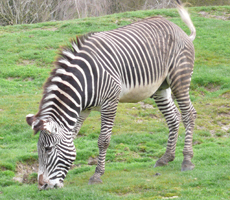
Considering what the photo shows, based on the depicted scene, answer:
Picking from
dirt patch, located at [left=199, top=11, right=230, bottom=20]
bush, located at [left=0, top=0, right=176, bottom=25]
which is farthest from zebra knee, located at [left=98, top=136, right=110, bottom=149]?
bush, located at [left=0, top=0, right=176, bottom=25]

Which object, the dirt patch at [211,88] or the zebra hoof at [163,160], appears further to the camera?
the dirt patch at [211,88]

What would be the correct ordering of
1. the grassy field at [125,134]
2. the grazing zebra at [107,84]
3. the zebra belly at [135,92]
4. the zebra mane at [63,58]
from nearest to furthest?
1. the grazing zebra at [107,84]
2. the zebra mane at [63,58]
3. the grassy field at [125,134]
4. the zebra belly at [135,92]

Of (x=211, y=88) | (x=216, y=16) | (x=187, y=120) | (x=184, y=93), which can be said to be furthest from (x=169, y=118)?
(x=216, y=16)

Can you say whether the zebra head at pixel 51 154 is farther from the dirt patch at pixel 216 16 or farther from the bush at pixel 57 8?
the bush at pixel 57 8

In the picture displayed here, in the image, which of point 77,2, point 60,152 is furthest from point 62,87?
point 77,2


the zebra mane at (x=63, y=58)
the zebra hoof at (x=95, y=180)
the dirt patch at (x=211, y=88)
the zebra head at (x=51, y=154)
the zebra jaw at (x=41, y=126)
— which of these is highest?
the zebra mane at (x=63, y=58)

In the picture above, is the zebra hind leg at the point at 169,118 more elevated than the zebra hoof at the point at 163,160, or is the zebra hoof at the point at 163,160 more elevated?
the zebra hind leg at the point at 169,118

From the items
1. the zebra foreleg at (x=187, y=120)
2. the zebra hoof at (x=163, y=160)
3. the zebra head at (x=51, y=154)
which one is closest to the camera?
the zebra head at (x=51, y=154)

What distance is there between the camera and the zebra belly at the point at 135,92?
7133 mm

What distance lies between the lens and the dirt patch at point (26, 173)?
7.74 metres

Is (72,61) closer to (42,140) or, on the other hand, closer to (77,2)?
(42,140)

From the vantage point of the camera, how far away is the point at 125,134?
35.3 feet

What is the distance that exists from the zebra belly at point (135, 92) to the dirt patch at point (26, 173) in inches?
102

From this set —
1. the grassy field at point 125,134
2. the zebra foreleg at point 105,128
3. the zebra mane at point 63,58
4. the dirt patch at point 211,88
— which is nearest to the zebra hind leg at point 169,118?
the grassy field at point 125,134
